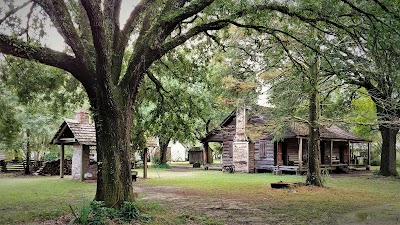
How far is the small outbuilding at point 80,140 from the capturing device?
23828 millimetres

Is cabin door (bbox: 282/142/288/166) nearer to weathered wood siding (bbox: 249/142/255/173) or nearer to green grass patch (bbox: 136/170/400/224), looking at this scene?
weathered wood siding (bbox: 249/142/255/173)

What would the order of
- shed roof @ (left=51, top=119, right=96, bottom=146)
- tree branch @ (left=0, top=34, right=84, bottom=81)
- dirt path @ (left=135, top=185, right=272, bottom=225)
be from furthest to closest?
shed roof @ (left=51, top=119, right=96, bottom=146) < dirt path @ (left=135, top=185, right=272, bottom=225) < tree branch @ (left=0, top=34, right=84, bottom=81)

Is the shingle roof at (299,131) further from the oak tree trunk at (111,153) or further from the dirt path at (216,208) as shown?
the oak tree trunk at (111,153)

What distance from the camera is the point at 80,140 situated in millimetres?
23594

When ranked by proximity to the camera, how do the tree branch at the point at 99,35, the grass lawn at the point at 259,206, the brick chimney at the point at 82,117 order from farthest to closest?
the brick chimney at the point at 82,117
the grass lawn at the point at 259,206
the tree branch at the point at 99,35

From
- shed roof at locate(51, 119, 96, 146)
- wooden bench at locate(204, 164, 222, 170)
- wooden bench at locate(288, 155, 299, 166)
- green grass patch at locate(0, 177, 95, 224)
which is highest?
shed roof at locate(51, 119, 96, 146)

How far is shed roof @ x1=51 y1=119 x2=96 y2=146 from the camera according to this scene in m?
23.8

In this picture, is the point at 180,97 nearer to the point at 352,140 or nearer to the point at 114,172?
the point at 114,172

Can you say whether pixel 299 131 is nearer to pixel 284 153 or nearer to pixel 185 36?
pixel 284 153

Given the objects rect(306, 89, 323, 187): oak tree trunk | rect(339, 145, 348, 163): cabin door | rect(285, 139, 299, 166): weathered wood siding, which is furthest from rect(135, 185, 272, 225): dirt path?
rect(339, 145, 348, 163): cabin door

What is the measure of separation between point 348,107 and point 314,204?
50.4ft

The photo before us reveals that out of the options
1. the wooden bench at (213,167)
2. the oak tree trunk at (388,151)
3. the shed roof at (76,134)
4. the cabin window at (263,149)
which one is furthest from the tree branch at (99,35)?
the wooden bench at (213,167)

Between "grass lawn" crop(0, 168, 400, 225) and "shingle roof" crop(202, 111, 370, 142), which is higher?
"shingle roof" crop(202, 111, 370, 142)

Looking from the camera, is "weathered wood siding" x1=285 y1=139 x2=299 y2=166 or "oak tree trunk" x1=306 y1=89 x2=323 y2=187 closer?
"oak tree trunk" x1=306 y1=89 x2=323 y2=187
